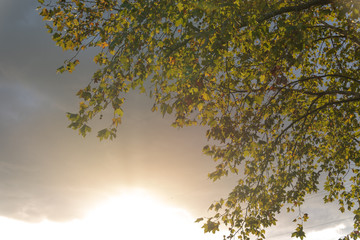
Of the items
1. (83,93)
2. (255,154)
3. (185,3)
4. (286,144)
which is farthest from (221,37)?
(286,144)

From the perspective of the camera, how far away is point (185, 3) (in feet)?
25.4

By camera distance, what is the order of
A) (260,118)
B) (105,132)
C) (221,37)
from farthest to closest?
(260,118)
(105,132)
(221,37)

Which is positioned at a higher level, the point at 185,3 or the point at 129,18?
the point at 129,18

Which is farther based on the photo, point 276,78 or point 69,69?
point 276,78

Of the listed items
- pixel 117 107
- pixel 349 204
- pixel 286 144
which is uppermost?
pixel 286 144

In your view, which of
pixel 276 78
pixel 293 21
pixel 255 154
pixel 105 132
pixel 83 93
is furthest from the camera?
pixel 255 154

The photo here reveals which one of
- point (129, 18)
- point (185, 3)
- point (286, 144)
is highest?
point (129, 18)

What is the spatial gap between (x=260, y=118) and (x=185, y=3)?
435cm

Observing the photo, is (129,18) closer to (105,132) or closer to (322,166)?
(105,132)

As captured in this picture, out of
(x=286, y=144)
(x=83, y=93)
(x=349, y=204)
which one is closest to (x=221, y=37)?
(x=83, y=93)

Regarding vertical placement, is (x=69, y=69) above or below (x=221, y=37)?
above

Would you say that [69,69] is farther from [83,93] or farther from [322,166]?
[322,166]

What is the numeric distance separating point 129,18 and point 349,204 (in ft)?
34.7

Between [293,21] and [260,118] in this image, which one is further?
[260,118]
